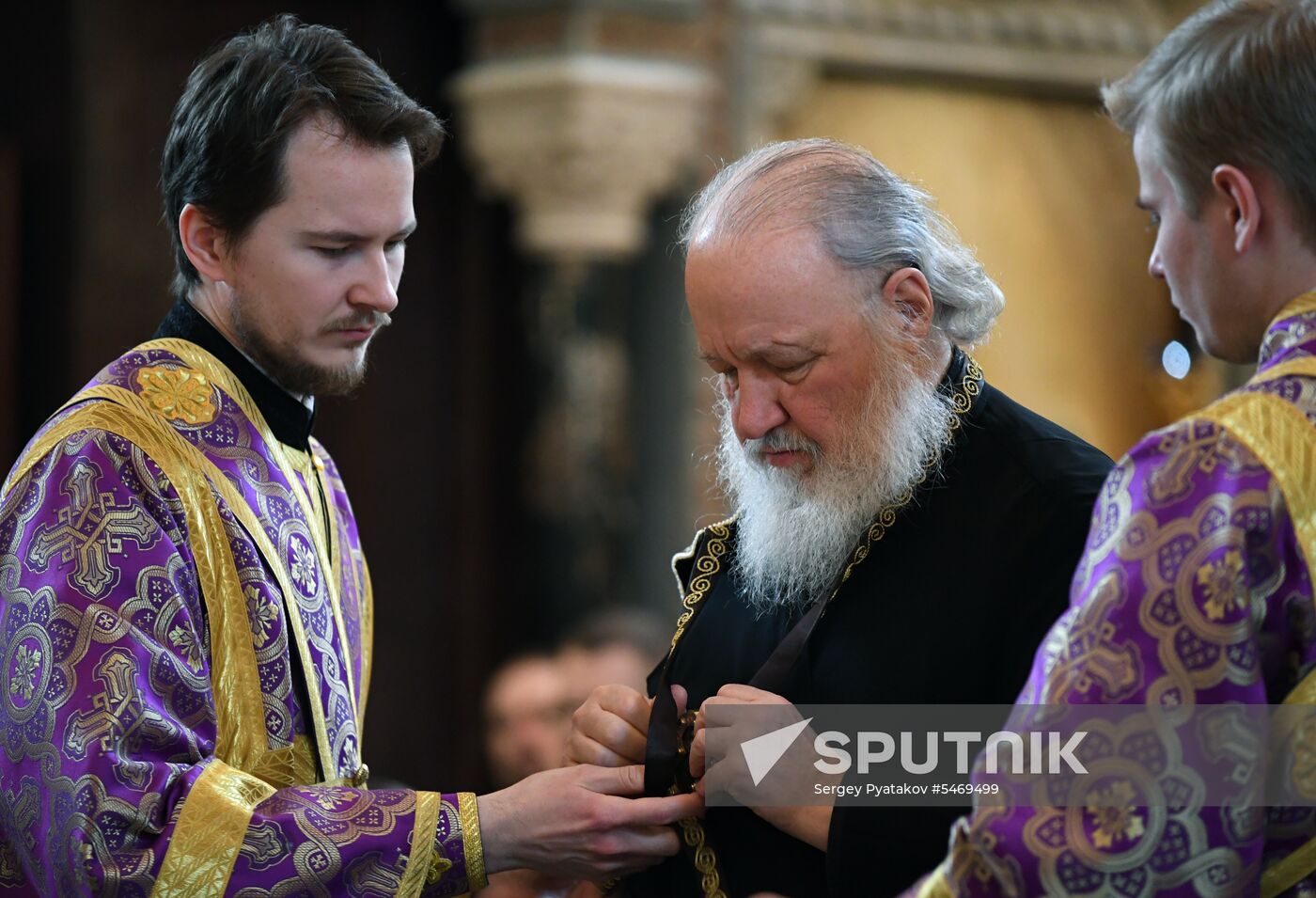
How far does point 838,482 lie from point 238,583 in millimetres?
913

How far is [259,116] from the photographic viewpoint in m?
2.52

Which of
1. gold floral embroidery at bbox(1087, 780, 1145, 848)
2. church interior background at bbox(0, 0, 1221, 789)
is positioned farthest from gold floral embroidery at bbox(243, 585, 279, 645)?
church interior background at bbox(0, 0, 1221, 789)

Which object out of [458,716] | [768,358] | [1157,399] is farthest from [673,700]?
[1157,399]

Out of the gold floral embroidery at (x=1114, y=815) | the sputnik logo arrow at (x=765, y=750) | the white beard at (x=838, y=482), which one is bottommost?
the gold floral embroidery at (x=1114, y=815)

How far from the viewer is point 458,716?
593 centimetres

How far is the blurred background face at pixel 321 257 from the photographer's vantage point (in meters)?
2.53

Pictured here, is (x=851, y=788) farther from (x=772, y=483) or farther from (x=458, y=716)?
(x=458, y=716)

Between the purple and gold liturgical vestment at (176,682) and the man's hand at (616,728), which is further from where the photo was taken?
the man's hand at (616,728)

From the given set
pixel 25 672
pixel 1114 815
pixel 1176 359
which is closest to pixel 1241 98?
pixel 1114 815

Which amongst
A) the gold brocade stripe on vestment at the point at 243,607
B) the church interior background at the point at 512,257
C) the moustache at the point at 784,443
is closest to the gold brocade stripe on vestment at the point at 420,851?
the gold brocade stripe on vestment at the point at 243,607

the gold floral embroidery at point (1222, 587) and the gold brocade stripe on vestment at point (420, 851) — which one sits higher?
the gold floral embroidery at point (1222, 587)

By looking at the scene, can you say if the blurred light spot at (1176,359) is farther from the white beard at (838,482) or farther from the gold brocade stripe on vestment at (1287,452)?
the gold brocade stripe on vestment at (1287,452)

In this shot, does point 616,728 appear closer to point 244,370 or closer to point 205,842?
point 205,842

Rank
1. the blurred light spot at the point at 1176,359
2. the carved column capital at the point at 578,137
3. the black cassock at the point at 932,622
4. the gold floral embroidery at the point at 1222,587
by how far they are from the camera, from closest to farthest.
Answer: the gold floral embroidery at the point at 1222,587, the black cassock at the point at 932,622, the carved column capital at the point at 578,137, the blurred light spot at the point at 1176,359
